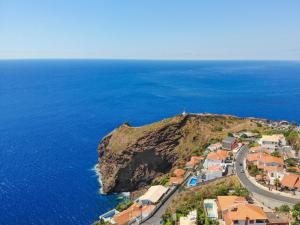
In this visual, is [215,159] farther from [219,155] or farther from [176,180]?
[176,180]

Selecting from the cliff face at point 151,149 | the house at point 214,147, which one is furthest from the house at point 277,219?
the cliff face at point 151,149

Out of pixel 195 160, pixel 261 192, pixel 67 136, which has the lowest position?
pixel 67 136

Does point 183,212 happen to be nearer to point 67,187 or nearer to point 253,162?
point 253,162

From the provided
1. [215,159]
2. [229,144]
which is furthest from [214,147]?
[215,159]

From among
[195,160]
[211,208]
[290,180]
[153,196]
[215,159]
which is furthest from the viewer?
[195,160]

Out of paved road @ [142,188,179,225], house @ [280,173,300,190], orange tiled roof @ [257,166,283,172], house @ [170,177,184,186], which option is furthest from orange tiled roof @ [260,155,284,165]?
paved road @ [142,188,179,225]

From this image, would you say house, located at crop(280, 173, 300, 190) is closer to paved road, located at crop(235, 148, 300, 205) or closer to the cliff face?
paved road, located at crop(235, 148, 300, 205)
